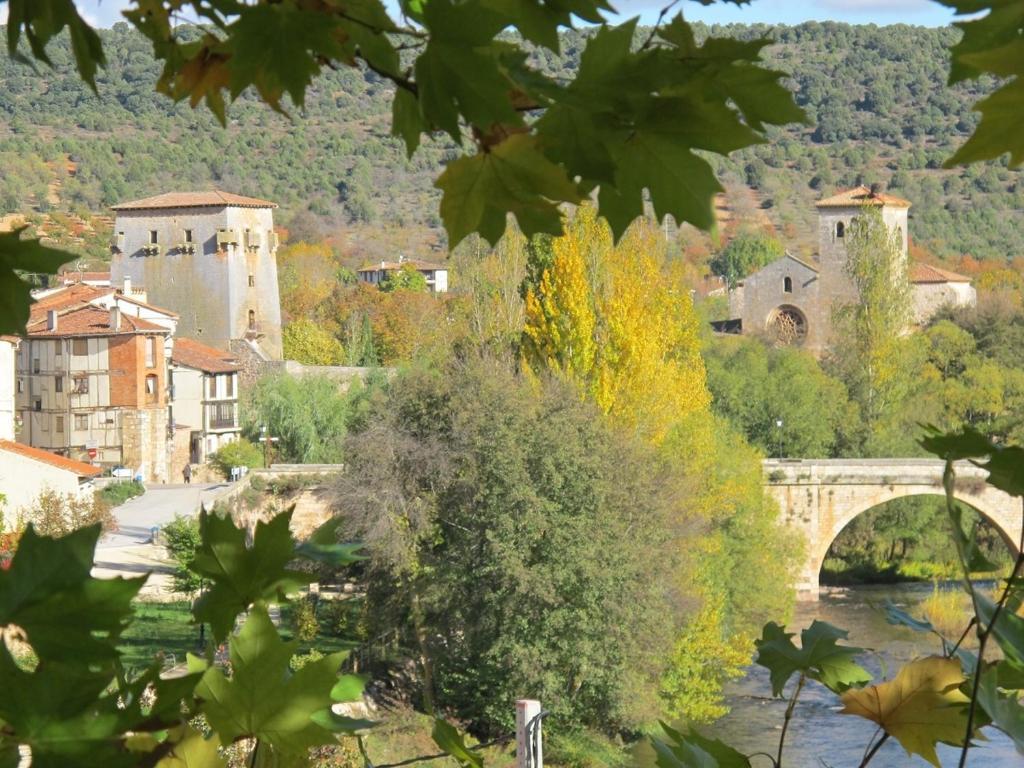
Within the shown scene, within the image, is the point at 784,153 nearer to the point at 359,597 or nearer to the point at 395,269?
the point at 395,269

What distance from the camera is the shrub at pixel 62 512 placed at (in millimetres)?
13117

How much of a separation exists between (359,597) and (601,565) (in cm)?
279

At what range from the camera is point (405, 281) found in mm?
33781

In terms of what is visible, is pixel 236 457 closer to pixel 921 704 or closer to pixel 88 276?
pixel 88 276

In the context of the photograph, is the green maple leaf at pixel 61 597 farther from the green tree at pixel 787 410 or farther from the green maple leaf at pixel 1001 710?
the green tree at pixel 787 410

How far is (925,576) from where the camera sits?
19.9m

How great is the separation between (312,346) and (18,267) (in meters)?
27.1

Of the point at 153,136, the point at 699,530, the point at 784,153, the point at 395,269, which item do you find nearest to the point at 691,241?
the point at 784,153

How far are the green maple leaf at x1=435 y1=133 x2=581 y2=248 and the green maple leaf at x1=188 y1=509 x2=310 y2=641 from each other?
311 mm

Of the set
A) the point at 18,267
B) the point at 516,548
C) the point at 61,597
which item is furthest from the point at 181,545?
the point at 61,597

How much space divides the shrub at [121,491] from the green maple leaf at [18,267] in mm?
18144

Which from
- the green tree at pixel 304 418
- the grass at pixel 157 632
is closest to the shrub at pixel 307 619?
the grass at pixel 157 632

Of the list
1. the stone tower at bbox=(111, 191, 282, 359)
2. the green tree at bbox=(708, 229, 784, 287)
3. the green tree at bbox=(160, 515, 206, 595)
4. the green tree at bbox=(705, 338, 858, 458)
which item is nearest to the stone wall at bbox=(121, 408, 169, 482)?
the stone tower at bbox=(111, 191, 282, 359)

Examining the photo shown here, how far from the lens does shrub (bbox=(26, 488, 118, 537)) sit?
13117 millimetres
